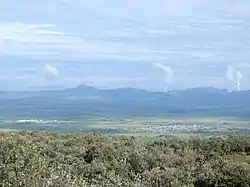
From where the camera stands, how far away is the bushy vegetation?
32656 millimetres

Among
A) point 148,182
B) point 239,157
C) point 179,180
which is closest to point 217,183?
point 179,180

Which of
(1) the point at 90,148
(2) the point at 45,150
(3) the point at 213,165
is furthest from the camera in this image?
(1) the point at 90,148

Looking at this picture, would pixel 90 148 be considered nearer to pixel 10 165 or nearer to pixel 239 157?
pixel 239 157

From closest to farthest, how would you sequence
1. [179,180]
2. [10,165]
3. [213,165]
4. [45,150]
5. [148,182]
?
[10,165] < [148,182] < [179,180] < [213,165] < [45,150]

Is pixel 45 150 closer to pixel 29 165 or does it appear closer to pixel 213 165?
pixel 213 165

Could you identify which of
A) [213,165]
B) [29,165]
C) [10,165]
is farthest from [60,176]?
[213,165]

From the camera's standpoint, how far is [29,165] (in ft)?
92.3

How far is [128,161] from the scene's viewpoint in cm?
5462

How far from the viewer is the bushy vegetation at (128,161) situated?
32656 mm

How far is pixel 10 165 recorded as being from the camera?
1201 inches

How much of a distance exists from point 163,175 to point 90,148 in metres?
17.2

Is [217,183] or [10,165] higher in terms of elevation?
[10,165]

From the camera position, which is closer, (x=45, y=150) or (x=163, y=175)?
(x=163, y=175)

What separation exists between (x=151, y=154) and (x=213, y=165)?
256 inches
